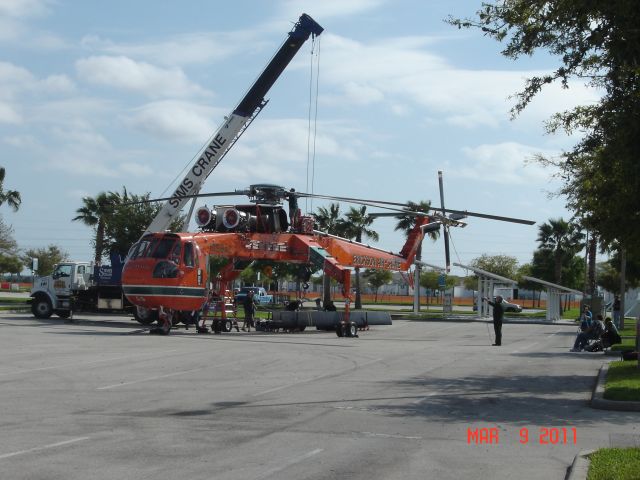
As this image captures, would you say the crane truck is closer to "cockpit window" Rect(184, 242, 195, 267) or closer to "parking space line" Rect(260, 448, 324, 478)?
"cockpit window" Rect(184, 242, 195, 267)

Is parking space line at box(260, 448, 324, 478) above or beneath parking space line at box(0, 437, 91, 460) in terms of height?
beneath

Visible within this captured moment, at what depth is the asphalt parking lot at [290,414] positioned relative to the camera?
912cm

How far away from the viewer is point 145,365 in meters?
19.4

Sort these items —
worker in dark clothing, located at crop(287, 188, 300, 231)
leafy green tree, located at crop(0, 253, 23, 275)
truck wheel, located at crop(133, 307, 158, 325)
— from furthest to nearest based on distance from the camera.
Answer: leafy green tree, located at crop(0, 253, 23, 275), truck wheel, located at crop(133, 307, 158, 325), worker in dark clothing, located at crop(287, 188, 300, 231)

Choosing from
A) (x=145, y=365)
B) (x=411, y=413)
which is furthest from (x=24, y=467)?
(x=145, y=365)

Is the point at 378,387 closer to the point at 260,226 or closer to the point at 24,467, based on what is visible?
the point at 24,467

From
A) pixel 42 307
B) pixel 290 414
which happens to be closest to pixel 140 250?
pixel 42 307

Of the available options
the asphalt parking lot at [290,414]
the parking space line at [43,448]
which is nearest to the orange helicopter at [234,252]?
the asphalt parking lot at [290,414]

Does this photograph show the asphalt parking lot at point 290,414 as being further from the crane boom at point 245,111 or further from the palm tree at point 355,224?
the palm tree at point 355,224

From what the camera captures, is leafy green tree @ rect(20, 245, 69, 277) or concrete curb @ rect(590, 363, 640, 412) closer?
concrete curb @ rect(590, 363, 640, 412)
